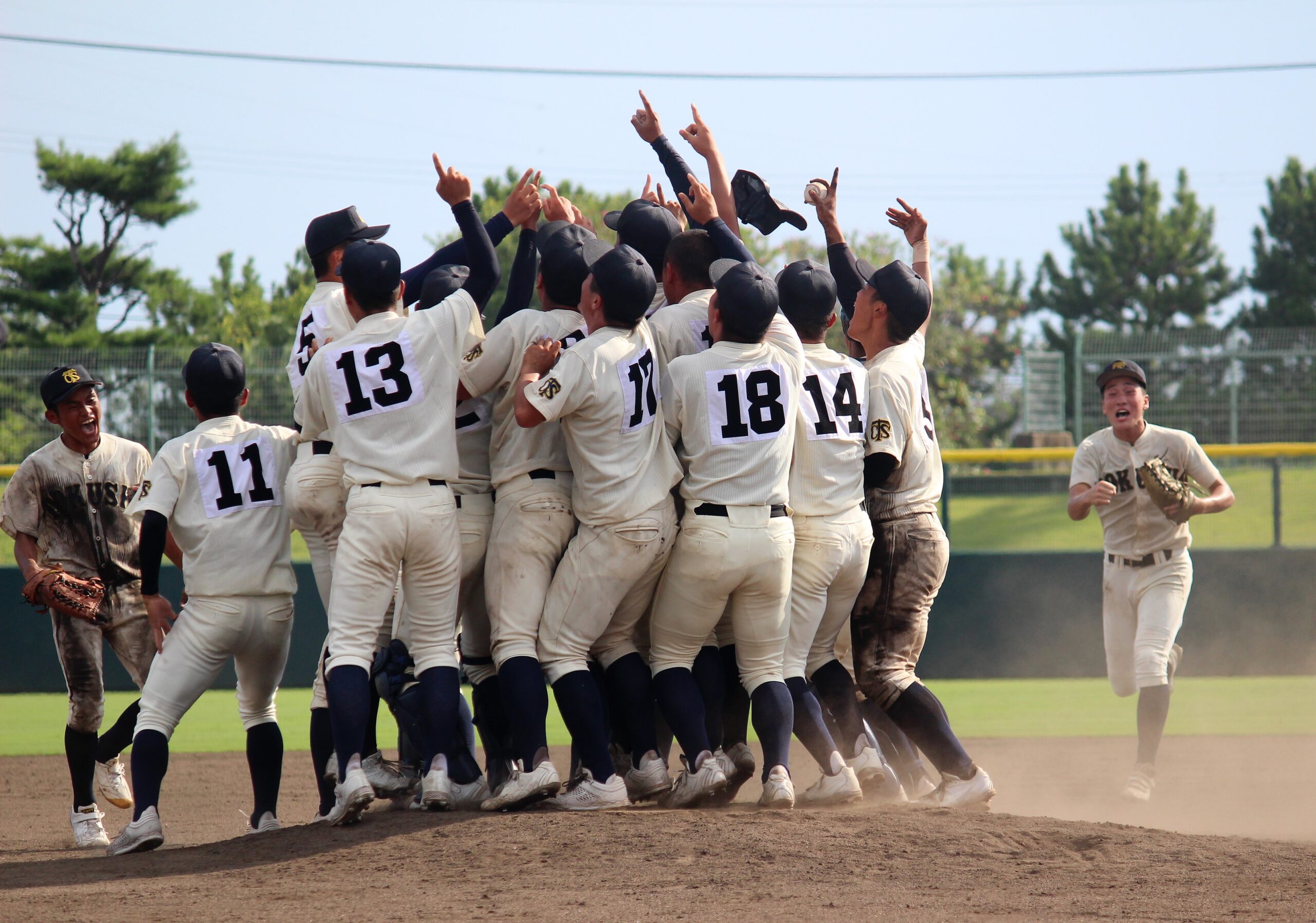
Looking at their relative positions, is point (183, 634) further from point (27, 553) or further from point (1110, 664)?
point (1110, 664)

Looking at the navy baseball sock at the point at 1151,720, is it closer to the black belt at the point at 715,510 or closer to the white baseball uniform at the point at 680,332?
the black belt at the point at 715,510

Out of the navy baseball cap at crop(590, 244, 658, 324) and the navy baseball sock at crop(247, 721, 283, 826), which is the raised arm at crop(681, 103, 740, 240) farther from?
the navy baseball sock at crop(247, 721, 283, 826)

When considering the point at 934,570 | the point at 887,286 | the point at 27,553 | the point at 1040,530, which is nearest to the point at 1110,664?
the point at 934,570

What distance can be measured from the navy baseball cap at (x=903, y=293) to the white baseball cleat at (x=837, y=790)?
1.96 meters

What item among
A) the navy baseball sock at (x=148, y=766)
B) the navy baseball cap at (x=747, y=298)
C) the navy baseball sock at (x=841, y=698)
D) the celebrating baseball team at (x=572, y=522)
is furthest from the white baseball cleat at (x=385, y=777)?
the navy baseball cap at (x=747, y=298)

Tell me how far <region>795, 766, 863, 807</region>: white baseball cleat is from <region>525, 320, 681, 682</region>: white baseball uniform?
1.07 metres

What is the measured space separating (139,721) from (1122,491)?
5101mm

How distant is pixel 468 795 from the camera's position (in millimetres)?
4898

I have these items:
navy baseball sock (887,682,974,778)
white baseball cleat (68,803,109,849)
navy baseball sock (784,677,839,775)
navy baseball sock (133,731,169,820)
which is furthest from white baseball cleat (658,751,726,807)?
white baseball cleat (68,803,109,849)

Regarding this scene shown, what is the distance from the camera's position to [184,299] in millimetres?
35938

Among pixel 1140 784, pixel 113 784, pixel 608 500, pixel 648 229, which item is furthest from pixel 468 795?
pixel 1140 784

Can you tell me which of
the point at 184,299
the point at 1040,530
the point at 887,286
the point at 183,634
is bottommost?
the point at 1040,530

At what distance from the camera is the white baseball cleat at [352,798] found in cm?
444

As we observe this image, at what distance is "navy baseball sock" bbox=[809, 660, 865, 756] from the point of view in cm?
545
